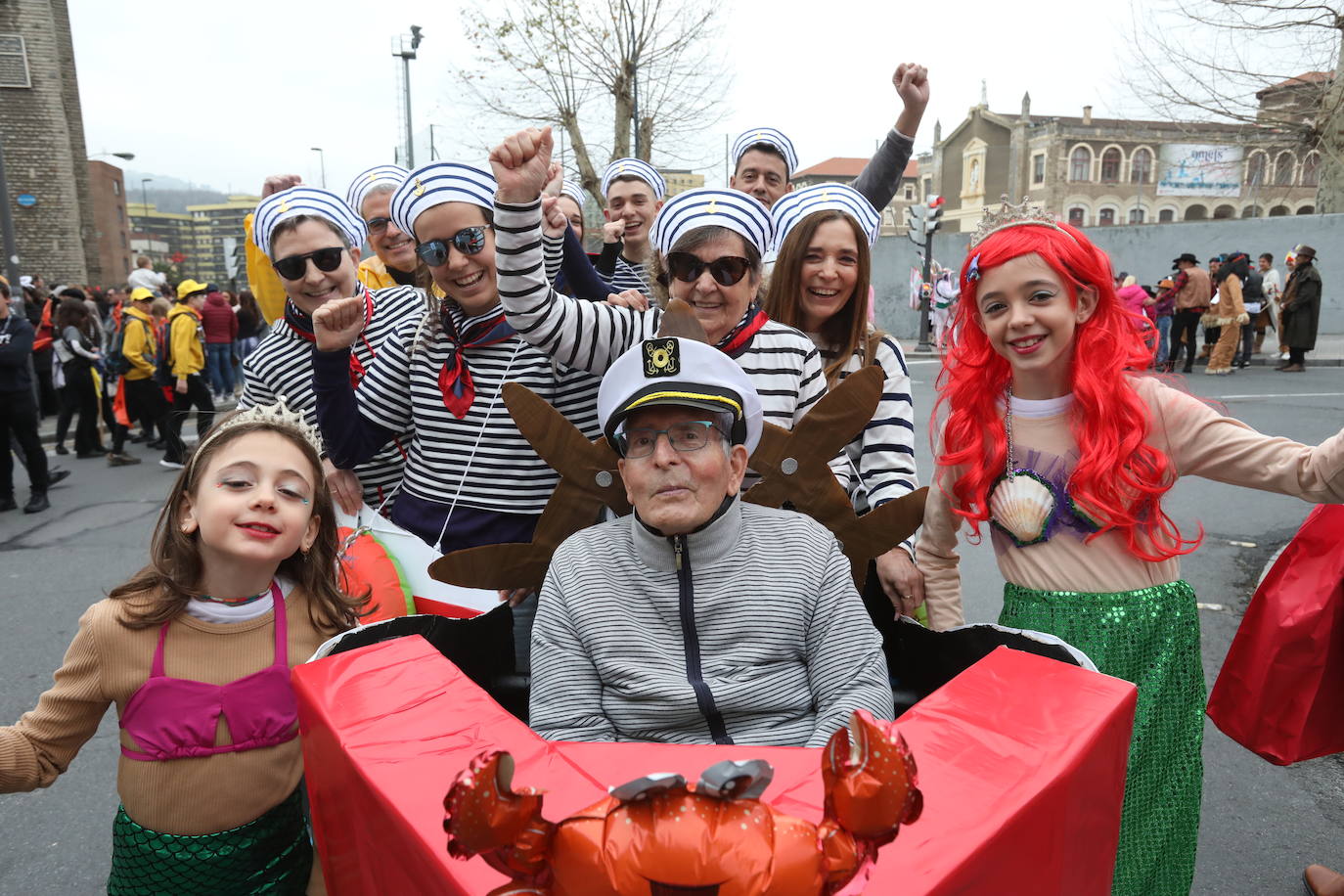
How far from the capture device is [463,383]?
2.29 m

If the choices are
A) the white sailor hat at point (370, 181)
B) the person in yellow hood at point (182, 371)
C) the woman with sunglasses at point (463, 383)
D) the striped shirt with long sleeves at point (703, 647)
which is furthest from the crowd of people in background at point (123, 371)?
the striped shirt with long sleeves at point (703, 647)

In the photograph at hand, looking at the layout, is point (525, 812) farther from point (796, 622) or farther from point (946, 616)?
point (946, 616)

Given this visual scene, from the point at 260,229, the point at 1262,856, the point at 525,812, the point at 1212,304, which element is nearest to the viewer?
the point at 525,812

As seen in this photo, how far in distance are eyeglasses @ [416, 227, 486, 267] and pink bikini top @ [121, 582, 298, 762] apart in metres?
1.05

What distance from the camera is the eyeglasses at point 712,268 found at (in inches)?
88.4

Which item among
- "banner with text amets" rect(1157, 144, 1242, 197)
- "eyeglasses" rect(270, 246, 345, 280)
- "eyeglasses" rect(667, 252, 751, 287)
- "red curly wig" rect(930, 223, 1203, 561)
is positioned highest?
"banner with text amets" rect(1157, 144, 1242, 197)

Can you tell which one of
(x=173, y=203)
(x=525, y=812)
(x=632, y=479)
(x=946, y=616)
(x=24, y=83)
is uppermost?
(x=173, y=203)

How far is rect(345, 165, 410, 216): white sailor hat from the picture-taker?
412 cm

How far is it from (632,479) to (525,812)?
94 cm

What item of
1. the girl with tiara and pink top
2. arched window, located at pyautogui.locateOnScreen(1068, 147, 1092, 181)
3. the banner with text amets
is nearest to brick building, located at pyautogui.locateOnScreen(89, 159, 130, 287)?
the girl with tiara and pink top

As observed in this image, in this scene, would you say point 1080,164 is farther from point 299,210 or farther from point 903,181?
point 299,210

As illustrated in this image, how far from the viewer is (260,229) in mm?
2797

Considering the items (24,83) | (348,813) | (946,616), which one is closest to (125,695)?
(348,813)

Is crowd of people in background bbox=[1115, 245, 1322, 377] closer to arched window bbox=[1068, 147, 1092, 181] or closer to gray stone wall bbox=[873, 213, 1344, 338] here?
gray stone wall bbox=[873, 213, 1344, 338]
